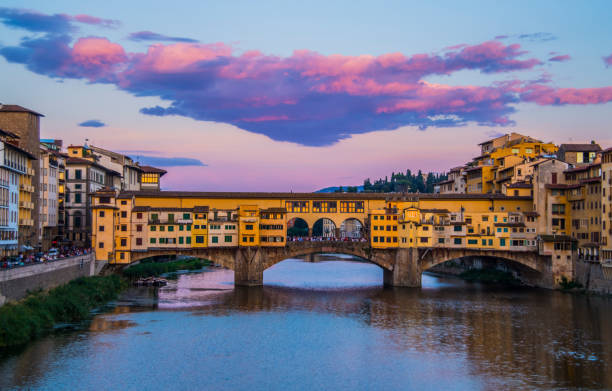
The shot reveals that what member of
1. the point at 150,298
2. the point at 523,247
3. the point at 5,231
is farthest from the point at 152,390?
the point at 523,247

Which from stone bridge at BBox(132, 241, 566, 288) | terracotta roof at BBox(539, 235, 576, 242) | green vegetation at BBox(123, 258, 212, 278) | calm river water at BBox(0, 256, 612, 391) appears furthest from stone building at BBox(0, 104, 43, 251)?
terracotta roof at BBox(539, 235, 576, 242)

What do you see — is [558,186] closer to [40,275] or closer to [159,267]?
[159,267]

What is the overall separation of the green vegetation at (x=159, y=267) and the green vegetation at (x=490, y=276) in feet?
108

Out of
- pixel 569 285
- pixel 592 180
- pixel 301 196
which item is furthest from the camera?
pixel 301 196

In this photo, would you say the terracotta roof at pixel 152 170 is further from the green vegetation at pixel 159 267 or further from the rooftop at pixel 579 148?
the rooftop at pixel 579 148

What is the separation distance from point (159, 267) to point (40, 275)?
33640 millimetres

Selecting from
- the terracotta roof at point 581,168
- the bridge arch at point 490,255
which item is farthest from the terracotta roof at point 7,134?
the terracotta roof at point 581,168

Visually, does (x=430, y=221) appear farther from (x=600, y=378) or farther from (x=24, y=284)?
(x=24, y=284)

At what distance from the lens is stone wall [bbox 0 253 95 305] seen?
35125 millimetres

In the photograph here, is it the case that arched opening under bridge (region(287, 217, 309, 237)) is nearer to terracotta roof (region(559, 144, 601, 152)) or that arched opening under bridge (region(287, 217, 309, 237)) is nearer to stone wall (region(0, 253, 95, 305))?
terracotta roof (region(559, 144, 601, 152))

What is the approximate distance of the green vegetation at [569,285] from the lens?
190 feet

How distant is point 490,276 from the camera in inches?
2749

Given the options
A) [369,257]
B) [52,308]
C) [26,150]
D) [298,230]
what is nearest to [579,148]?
[369,257]

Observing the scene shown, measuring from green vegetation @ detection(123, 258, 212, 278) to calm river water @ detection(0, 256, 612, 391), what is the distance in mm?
10065
